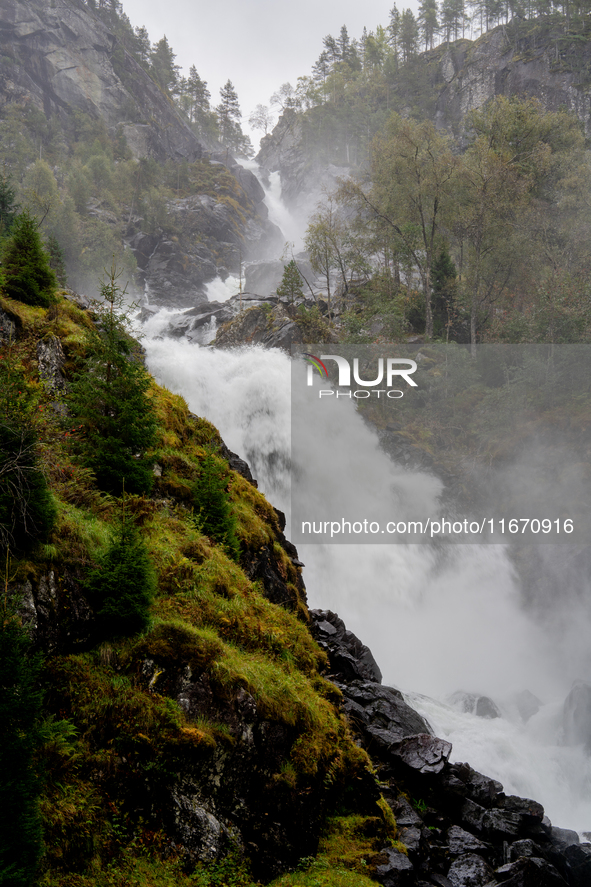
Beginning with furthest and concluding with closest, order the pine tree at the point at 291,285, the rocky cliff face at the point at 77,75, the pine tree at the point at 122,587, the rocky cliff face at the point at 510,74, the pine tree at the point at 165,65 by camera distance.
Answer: the pine tree at the point at 165,65
the rocky cliff face at the point at 77,75
the rocky cliff face at the point at 510,74
the pine tree at the point at 291,285
the pine tree at the point at 122,587

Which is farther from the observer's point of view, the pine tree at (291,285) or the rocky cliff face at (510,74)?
the rocky cliff face at (510,74)

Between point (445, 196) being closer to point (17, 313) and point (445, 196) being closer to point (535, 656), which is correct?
point (535, 656)

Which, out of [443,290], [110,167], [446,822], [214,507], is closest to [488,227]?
[443,290]

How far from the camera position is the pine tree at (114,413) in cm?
716

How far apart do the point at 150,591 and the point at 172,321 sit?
37335 mm

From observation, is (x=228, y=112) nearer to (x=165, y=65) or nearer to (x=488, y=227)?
(x=165, y=65)

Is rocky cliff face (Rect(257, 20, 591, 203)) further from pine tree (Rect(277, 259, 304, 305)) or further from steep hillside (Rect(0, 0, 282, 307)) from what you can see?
pine tree (Rect(277, 259, 304, 305))

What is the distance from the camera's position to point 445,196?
1222 inches

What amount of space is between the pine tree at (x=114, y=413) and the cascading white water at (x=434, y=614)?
1055 centimetres

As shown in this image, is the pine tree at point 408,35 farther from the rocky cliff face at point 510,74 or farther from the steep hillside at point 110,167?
the steep hillside at point 110,167

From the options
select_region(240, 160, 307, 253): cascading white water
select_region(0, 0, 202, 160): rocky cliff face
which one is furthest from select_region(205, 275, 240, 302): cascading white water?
select_region(0, 0, 202, 160): rocky cliff face

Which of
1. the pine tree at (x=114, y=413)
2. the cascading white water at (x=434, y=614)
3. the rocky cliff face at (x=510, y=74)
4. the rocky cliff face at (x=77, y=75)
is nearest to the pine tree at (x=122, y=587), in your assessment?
the pine tree at (x=114, y=413)

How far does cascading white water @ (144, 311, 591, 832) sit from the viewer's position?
1277cm

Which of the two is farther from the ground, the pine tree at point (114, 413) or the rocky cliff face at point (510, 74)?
the rocky cliff face at point (510, 74)
